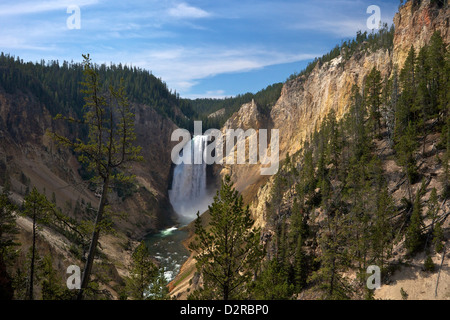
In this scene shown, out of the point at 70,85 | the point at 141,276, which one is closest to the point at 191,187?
the point at 70,85

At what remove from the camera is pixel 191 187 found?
106m

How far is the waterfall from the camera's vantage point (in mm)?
100125

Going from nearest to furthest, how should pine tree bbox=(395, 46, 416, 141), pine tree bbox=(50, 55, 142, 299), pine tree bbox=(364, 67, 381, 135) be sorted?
1. pine tree bbox=(50, 55, 142, 299)
2. pine tree bbox=(395, 46, 416, 141)
3. pine tree bbox=(364, 67, 381, 135)

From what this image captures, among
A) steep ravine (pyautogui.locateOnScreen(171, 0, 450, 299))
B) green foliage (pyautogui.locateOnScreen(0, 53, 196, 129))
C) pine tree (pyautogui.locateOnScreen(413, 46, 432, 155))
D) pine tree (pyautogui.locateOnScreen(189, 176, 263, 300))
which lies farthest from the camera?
green foliage (pyautogui.locateOnScreen(0, 53, 196, 129))

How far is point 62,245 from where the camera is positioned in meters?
39.8

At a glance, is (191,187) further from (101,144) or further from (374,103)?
(101,144)

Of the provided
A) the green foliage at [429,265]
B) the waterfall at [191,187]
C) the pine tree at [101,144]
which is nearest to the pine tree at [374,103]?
the green foliage at [429,265]

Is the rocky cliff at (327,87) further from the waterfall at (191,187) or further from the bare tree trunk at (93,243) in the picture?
the bare tree trunk at (93,243)

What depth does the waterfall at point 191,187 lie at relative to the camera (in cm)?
10012

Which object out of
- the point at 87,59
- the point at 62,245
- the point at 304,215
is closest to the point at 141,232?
the point at 62,245

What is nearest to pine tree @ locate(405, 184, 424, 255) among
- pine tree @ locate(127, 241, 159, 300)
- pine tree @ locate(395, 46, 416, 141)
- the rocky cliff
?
pine tree @ locate(395, 46, 416, 141)

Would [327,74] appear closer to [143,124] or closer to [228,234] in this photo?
[143,124]

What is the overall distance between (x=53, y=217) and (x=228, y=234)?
7373 millimetres

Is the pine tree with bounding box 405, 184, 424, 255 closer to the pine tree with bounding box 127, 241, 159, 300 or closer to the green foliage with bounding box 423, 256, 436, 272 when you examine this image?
the green foliage with bounding box 423, 256, 436, 272
